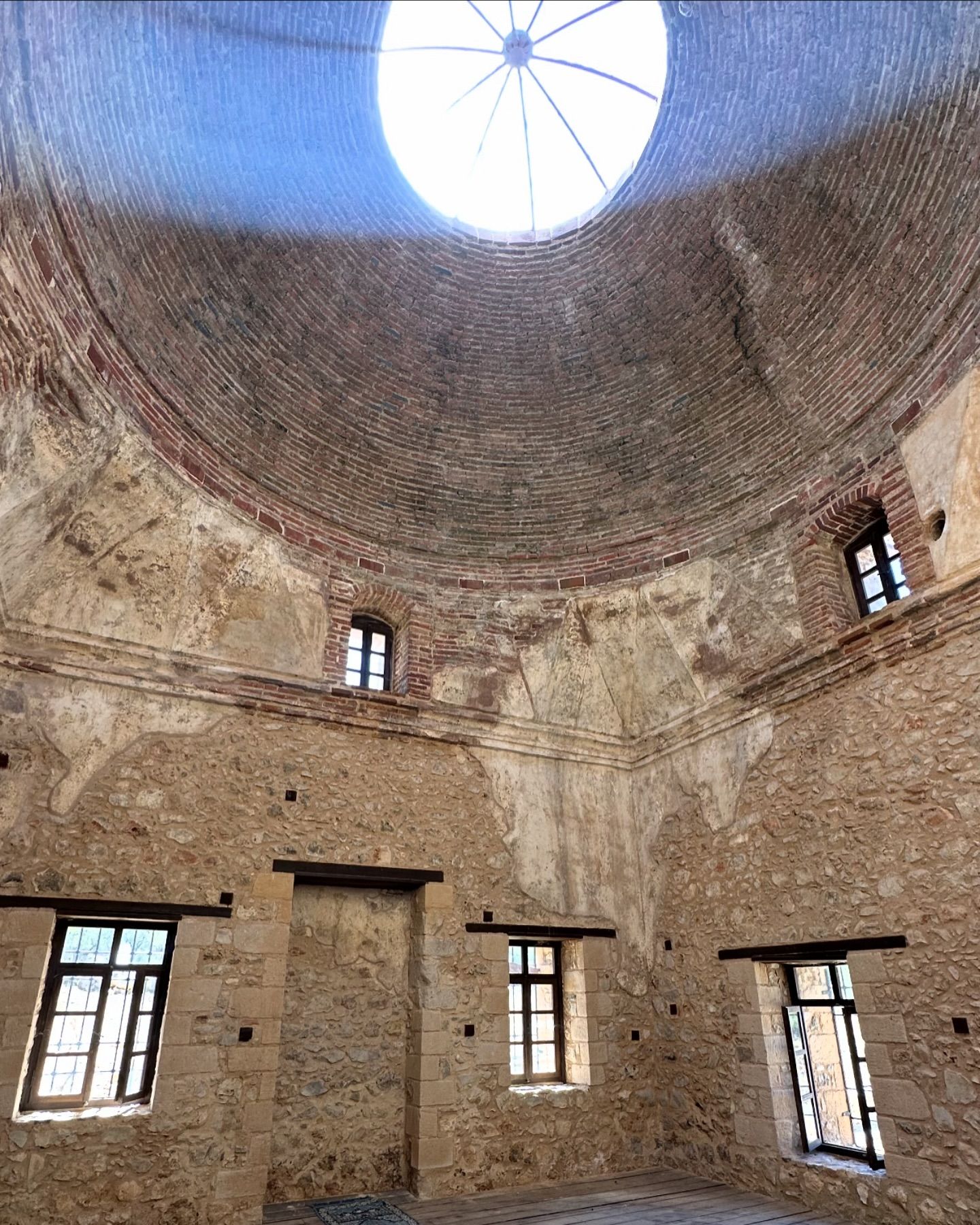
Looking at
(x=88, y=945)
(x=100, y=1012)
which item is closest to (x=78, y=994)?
(x=100, y=1012)

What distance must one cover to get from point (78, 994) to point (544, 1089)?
4146mm

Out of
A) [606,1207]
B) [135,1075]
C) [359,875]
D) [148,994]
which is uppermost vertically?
[359,875]

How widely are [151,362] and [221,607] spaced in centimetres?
224

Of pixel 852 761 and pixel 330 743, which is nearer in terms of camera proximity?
pixel 852 761

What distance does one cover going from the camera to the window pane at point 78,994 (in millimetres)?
5535

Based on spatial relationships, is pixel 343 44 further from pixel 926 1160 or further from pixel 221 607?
pixel 926 1160

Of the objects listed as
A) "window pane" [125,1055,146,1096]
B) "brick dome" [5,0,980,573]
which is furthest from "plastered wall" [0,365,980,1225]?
"brick dome" [5,0,980,573]

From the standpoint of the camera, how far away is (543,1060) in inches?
286

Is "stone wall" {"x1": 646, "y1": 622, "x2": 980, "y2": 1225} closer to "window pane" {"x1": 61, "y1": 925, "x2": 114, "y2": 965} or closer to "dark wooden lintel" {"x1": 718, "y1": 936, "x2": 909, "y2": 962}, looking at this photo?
"dark wooden lintel" {"x1": 718, "y1": 936, "x2": 909, "y2": 962}

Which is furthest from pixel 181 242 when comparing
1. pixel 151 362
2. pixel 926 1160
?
pixel 926 1160

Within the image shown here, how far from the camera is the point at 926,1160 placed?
4.98 meters

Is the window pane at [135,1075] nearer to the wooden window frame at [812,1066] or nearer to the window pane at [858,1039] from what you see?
the wooden window frame at [812,1066]

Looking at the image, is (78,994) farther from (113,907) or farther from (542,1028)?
(542,1028)

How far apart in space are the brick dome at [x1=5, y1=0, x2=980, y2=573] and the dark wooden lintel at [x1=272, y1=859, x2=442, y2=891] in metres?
3.33
